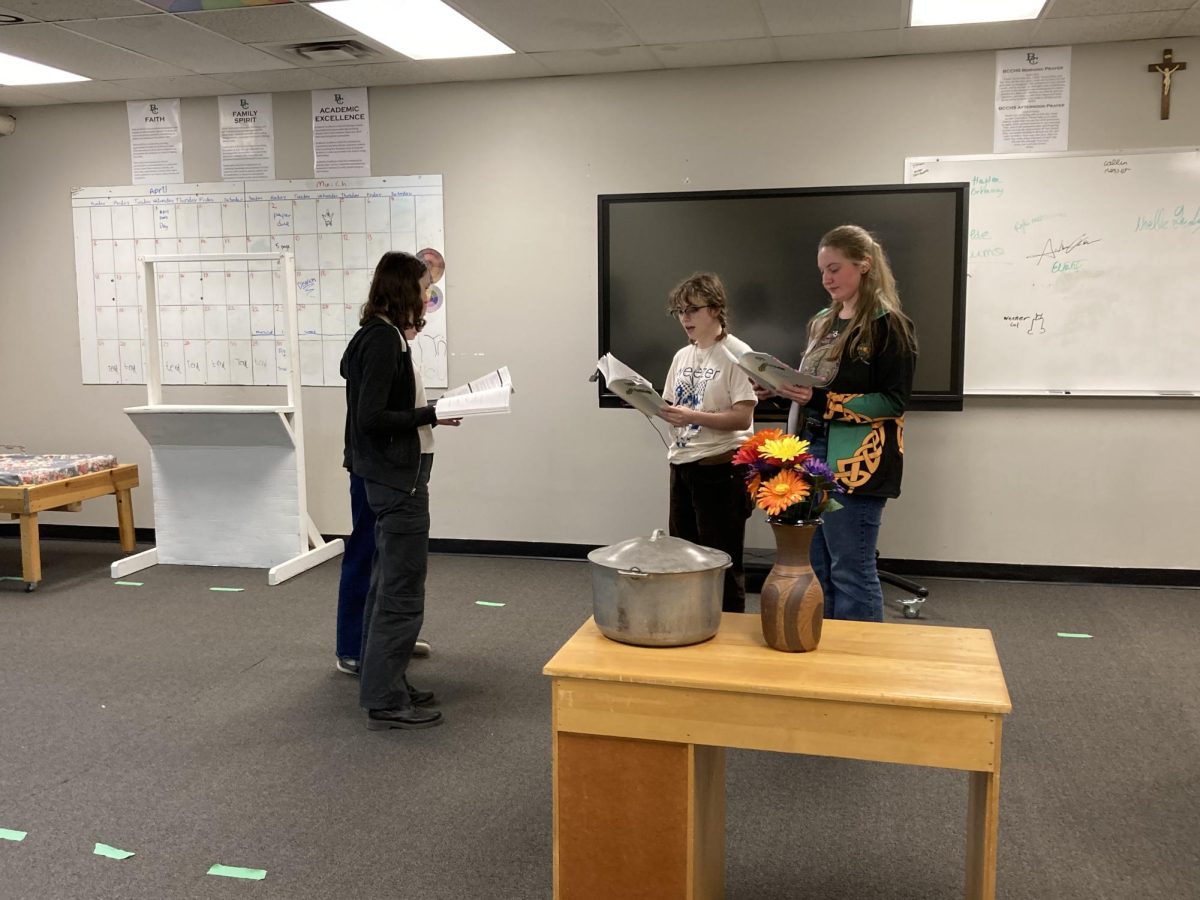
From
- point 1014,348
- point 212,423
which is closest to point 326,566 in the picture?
point 212,423

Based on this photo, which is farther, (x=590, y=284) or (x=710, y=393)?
(x=590, y=284)

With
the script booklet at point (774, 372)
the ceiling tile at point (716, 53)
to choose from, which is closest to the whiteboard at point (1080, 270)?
the ceiling tile at point (716, 53)

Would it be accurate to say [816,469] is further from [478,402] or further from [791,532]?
[478,402]

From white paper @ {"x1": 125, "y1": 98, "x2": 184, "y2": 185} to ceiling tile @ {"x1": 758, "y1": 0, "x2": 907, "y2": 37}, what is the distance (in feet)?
10.4

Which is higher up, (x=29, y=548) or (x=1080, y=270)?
(x=1080, y=270)

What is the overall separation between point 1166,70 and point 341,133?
377cm

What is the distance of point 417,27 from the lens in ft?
12.7

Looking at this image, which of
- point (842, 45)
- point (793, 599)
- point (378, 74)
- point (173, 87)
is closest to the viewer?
point (793, 599)

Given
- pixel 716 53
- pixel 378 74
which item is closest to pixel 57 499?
pixel 378 74

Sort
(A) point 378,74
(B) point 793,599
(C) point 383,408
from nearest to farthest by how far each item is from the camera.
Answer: (B) point 793,599 < (C) point 383,408 < (A) point 378,74

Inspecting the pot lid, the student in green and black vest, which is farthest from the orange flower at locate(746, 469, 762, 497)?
the student in green and black vest

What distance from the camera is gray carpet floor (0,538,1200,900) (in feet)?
6.65

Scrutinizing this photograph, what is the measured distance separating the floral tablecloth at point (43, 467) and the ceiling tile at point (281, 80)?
1991 millimetres

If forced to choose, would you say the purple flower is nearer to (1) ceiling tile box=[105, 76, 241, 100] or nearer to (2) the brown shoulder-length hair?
(2) the brown shoulder-length hair
